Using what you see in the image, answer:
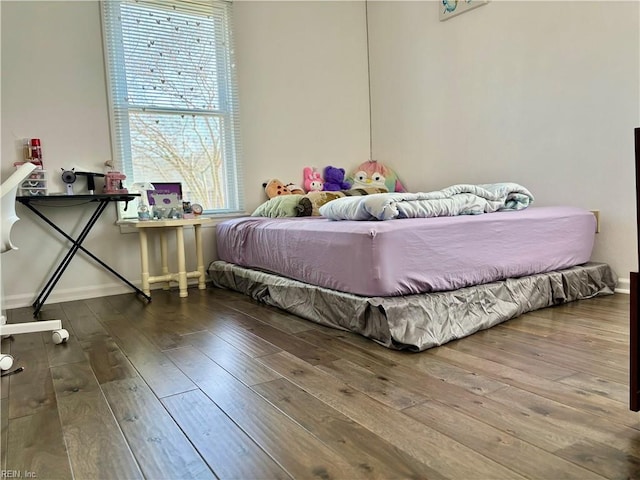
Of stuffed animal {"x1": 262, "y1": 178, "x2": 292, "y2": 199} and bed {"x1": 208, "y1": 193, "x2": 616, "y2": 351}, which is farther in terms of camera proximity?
Answer: stuffed animal {"x1": 262, "y1": 178, "x2": 292, "y2": 199}

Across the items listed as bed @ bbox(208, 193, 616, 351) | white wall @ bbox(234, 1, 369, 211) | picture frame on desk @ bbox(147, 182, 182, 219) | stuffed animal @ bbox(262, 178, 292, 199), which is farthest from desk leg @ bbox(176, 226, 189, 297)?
stuffed animal @ bbox(262, 178, 292, 199)

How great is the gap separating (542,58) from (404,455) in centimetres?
304

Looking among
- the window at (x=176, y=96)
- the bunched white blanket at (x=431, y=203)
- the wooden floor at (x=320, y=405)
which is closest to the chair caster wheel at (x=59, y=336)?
the wooden floor at (x=320, y=405)

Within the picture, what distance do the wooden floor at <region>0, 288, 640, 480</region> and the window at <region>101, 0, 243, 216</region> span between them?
1766mm

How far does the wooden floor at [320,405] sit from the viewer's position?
1.11 metres

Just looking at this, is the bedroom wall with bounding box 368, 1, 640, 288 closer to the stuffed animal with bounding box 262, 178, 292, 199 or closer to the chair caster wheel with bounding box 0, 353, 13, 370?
the stuffed animal with bounding box 262, 178, 292, 199

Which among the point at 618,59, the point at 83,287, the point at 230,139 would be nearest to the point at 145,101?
the point at 230,139

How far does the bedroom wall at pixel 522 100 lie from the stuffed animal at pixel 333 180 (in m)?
0.51

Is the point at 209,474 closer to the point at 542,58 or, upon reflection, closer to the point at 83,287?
the point at 83,287

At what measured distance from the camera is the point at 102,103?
3436mm

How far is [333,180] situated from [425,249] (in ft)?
7.92

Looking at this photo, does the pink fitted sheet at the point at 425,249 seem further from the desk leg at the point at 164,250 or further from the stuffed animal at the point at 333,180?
the stuffed animal at the point at 333,180

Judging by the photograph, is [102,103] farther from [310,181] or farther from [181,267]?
[310,181]

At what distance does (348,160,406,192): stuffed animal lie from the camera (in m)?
4.35
